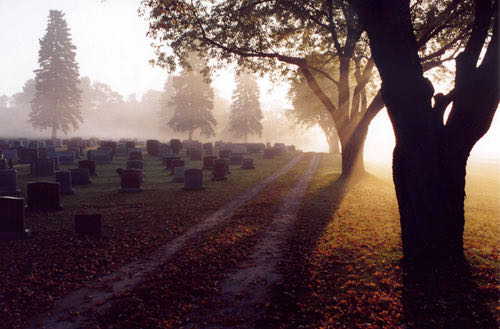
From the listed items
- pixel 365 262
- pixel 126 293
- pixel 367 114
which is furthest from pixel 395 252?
pixel 367 114

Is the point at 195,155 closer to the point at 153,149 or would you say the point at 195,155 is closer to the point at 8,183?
the point at 153,149

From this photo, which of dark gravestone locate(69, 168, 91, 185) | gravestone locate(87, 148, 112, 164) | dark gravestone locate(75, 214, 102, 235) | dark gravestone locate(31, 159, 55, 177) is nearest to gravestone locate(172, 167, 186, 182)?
dark gravestone locate(69, 168, 91, 185)

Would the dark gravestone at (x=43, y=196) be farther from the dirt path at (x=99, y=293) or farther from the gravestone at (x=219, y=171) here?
the gravestone at (x=219, y=171)

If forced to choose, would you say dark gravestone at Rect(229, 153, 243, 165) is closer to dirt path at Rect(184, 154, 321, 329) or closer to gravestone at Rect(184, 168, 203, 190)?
gravestone at Rect(184, 168, 203, 190)

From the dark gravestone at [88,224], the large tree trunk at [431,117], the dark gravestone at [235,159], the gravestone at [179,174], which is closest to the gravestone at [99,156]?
the dark gravestone at [235,159]

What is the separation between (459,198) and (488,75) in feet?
7.29

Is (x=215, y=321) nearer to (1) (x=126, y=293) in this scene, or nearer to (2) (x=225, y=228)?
(1) (x=126, y=293)

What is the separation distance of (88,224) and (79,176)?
9839 mm

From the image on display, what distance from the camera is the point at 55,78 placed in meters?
55.0

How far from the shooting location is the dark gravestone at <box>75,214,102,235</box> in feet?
31.4

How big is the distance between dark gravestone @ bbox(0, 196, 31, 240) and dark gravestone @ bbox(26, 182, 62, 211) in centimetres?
324

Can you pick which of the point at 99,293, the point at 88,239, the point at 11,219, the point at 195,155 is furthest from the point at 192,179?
the point at 195,155

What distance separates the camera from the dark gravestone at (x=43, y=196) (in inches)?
488

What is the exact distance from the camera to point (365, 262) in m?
7.34
